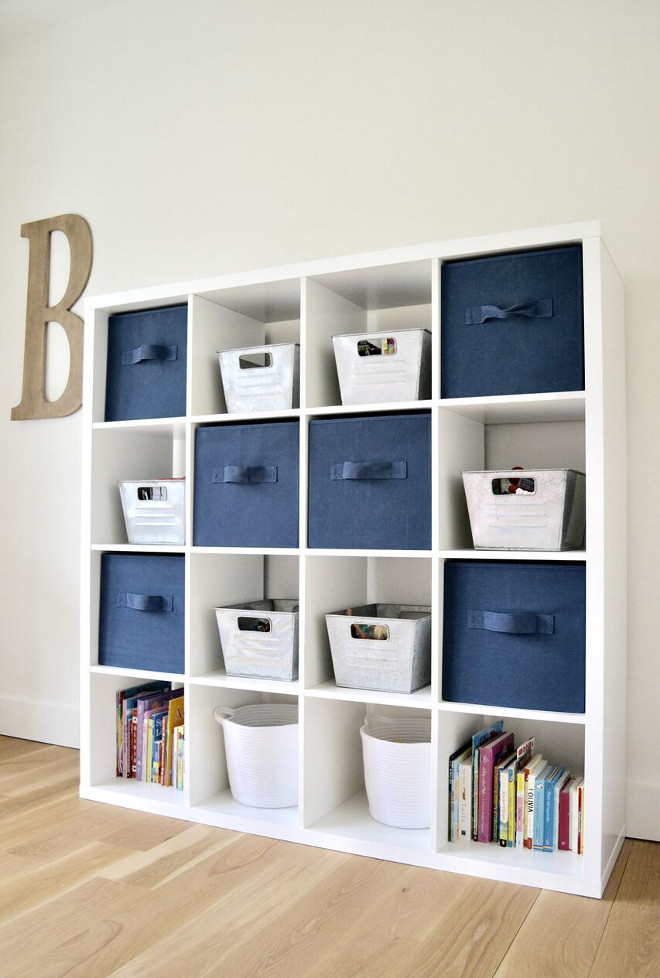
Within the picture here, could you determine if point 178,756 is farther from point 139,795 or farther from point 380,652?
point 380,652

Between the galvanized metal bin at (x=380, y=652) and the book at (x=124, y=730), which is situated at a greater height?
the galvanized metal bin at (x=380, y=652)

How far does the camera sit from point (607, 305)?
1.88 meters

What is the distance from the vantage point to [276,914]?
1655mm

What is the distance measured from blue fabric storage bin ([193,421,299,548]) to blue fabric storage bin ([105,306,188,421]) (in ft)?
0.53

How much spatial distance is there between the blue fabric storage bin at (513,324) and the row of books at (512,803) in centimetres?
87

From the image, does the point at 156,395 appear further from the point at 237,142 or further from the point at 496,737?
the point at 496,737

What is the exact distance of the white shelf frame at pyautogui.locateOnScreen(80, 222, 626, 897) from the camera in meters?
1.78

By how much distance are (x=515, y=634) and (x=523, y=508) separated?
0.91ft

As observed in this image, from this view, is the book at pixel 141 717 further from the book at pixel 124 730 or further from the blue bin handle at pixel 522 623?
the blue bin handle at pixel 522 623

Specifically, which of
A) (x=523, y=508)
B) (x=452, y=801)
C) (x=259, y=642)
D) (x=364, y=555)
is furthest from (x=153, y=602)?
(x=523, y=508)

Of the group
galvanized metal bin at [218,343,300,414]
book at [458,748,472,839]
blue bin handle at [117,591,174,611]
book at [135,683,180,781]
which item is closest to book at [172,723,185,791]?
book at [135,683,180,781]

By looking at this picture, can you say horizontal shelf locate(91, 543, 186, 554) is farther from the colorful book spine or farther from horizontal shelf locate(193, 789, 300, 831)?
the colorful book spine

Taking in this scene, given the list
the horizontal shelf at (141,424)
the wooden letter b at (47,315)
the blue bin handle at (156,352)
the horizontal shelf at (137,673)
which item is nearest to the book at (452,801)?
the horizontal shelf at (137,673)

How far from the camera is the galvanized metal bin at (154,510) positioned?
7.52ft
